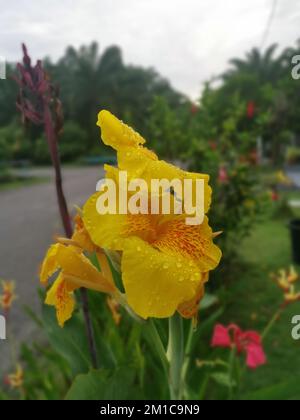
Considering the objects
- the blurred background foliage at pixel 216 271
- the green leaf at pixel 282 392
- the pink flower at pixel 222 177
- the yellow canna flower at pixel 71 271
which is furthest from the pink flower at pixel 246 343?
the pink flower at pixel 222 177

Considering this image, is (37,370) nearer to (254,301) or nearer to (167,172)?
(167,172)

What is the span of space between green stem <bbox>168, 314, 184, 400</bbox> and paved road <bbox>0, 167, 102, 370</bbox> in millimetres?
767

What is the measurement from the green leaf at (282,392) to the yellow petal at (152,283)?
19.0 inches

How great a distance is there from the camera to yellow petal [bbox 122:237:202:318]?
537 millimetres

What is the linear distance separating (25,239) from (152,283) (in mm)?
6387

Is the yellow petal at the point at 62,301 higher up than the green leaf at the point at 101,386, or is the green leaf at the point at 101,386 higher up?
the yellow petal at the point at 62,301

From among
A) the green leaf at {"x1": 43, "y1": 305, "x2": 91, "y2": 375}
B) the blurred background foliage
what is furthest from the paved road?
the blurred background foliage

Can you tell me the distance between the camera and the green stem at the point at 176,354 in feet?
2.17

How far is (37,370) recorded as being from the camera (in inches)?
71.3

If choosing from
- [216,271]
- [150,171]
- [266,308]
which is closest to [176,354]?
[150,171]

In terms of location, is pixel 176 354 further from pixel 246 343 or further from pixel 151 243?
pixel 246 343

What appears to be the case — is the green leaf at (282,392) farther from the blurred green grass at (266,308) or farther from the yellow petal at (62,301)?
the yellow petal at (62,301)

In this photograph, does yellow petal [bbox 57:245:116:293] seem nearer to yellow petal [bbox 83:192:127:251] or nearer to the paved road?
yellow petal [bbox 83:192:127:251]

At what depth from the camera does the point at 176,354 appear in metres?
0.70
